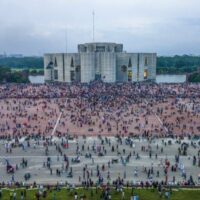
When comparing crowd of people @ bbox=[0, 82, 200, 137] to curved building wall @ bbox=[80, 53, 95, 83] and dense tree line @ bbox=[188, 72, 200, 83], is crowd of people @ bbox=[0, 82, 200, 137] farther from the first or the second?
dense tree line @ bbox=[188, 72, 200, 83]

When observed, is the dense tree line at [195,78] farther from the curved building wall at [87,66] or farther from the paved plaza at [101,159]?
the paved plaza at [101,159]

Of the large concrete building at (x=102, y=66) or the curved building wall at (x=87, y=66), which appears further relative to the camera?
the large concrete building at (x=102, y=66)

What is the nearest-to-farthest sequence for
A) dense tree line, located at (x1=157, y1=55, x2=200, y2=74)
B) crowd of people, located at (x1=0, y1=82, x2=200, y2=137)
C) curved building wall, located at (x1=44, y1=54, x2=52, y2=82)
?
crowd of people, located at (x1=0, y1=82, x2=200, y2=137) < curved building wall, located at (x1=44, y1=54, x2=52, y2=82) < dense tree line, located at (x1=157, y1=55, x2=200, y2=74)

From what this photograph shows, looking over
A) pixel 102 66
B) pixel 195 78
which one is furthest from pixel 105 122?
pixel 195 78

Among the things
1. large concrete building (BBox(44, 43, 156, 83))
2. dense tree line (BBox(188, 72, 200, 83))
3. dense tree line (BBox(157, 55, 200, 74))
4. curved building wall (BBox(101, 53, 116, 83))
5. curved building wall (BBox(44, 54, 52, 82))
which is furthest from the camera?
dense tree line (BBox(157, 55, 200, 74))

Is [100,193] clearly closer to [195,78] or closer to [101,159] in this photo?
[101,159]

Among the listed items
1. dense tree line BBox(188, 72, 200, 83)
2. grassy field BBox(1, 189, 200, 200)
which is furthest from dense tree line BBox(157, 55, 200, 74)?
grassy field BBox(1, 189, 200, 200)

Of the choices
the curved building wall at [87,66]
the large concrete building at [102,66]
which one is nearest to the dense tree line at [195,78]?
the large concrete building at [102,66]

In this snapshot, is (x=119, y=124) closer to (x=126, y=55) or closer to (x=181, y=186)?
(x=181, y=186)

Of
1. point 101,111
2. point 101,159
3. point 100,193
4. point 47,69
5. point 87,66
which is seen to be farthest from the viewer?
point 47,69
